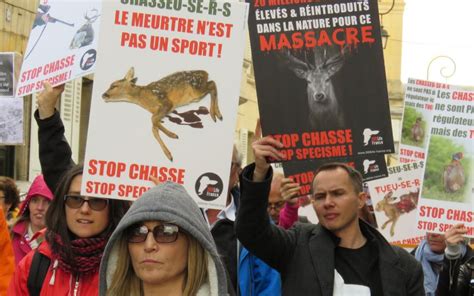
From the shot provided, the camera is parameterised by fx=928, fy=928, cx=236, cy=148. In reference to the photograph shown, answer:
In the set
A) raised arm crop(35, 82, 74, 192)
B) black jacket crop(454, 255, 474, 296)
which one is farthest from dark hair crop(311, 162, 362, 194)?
black jacket crop(454, 255, 474, 296)

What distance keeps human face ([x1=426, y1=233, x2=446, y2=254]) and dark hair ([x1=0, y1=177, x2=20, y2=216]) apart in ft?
11.8

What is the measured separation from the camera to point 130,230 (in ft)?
10.5

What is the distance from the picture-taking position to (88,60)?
524 cm

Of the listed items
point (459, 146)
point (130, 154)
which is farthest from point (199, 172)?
point (459, 146)

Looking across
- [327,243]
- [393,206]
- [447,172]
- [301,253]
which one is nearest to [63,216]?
[301,253]

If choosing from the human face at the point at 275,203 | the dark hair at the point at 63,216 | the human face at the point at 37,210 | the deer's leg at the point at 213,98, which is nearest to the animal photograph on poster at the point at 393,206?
the human face at the point at 275,203

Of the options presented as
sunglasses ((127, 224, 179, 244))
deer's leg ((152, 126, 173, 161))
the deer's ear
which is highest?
the deer's ear

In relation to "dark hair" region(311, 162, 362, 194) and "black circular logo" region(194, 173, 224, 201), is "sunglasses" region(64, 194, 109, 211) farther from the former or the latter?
"dark hair" region(311, 162, 362, 194)

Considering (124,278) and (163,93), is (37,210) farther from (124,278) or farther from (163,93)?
(124,278)

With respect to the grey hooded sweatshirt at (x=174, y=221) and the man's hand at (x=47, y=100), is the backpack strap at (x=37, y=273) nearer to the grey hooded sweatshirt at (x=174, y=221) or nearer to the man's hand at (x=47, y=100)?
the man's hand at (x=47, y=100)

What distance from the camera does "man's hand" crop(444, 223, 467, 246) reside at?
717 cm

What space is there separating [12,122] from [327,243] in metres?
4.16

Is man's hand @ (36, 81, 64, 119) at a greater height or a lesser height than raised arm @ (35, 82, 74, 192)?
greater

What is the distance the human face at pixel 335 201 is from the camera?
4562 mm
